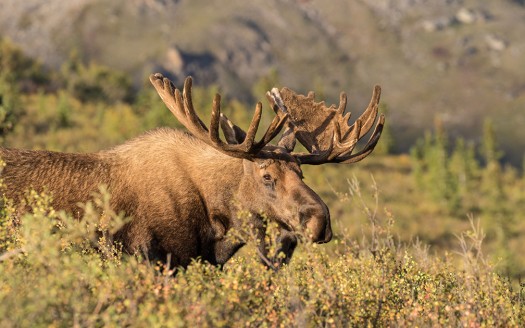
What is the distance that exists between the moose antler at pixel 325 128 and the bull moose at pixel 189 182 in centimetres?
4

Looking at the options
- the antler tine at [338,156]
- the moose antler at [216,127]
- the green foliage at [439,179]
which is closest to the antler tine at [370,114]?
the antler tine at [338,156]

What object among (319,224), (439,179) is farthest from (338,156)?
(439,179)

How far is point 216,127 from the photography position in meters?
7.45

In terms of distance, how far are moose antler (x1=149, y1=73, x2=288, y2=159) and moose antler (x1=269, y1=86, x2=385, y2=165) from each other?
75 centimetres

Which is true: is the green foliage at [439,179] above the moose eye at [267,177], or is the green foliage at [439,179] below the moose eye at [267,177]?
below

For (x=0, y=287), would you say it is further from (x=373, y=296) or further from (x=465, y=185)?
(x=465, y=185)

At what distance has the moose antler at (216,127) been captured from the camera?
285 inches

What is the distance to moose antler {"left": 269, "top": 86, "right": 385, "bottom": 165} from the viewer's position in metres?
8.41

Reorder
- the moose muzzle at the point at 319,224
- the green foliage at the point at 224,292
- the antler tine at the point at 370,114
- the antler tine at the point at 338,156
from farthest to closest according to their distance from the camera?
the antler tine at the point at 370,114, the antler tine at the point at 338,156, the moose muzzle at the point at 319,224, the green foliage at the point at 224,292

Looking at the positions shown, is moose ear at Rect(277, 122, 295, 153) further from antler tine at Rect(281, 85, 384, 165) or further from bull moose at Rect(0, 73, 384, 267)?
antler tine at Rect(281, 85, 384, 165)

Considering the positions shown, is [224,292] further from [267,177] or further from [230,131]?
[230,131]

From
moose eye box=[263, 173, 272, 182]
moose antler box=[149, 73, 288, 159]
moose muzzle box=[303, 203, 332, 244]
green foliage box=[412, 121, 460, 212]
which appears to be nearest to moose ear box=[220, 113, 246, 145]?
moose antler box=[149, 73, 288, 159]

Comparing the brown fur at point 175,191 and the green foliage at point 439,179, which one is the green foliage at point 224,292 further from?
the green foliage at point 439,179

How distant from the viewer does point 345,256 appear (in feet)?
22.6
